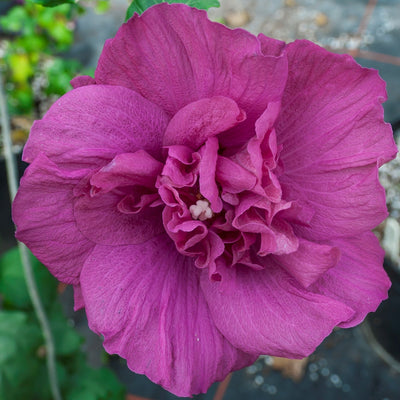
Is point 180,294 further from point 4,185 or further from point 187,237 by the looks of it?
point 4,185

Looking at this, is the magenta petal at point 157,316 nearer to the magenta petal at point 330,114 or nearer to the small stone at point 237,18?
the magenta petal at point 330,114

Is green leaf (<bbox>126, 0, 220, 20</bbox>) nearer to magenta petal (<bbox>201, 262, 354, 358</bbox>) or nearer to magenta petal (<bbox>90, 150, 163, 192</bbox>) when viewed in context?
magenta petal (<bbox>90, 150, 163, 192</bbox>)

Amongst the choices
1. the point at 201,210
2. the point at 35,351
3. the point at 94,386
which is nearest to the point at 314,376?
the point at 94,386

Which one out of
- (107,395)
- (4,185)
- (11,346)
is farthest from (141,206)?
(4,185)

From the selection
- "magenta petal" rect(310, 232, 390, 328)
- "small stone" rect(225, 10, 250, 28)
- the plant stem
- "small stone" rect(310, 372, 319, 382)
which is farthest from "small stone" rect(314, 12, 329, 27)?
"magenta petal" rect(310, 232, 390, 328)

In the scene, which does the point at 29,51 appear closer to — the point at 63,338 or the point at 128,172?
the point at 63,338
